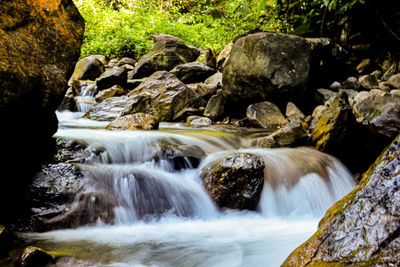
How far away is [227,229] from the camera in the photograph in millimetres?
3396

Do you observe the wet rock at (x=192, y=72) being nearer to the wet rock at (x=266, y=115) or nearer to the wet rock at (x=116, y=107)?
the wet rock at (x=116, y=107)

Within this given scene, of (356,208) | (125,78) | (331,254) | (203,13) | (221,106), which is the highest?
(203,13)

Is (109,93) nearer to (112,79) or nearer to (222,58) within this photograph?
(112,79)

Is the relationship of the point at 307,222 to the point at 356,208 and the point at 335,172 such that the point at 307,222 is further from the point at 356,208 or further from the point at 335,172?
the point at 356,208

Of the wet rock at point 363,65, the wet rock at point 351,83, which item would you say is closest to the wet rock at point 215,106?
the wet rock at point 351,83

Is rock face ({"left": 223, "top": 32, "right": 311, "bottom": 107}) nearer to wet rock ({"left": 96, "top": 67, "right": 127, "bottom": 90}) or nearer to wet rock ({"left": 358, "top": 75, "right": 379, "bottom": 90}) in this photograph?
wet rock ({"left": 358, "top": 75, "right": 379, "bottom": 90})

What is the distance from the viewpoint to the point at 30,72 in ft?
9.66

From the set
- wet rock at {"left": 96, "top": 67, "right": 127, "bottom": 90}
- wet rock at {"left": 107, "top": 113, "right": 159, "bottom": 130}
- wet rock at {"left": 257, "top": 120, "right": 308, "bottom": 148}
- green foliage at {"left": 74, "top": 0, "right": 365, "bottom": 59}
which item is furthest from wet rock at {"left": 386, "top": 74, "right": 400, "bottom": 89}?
wet rock at {"left": 96, "top": 67, "right": 127, "bottom": 90}

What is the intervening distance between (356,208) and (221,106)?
23.7 ft

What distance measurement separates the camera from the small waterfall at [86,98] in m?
9.29

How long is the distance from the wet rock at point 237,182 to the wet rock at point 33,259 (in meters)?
2.09

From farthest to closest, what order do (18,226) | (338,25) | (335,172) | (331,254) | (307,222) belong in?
1. (338,25)
2. (335,172)
3. (307,222)
4. (18,226)
5. (331,254)

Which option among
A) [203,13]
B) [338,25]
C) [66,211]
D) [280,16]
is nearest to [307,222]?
[66,211]

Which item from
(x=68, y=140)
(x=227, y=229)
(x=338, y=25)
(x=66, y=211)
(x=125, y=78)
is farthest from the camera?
(x=125, y=78)
